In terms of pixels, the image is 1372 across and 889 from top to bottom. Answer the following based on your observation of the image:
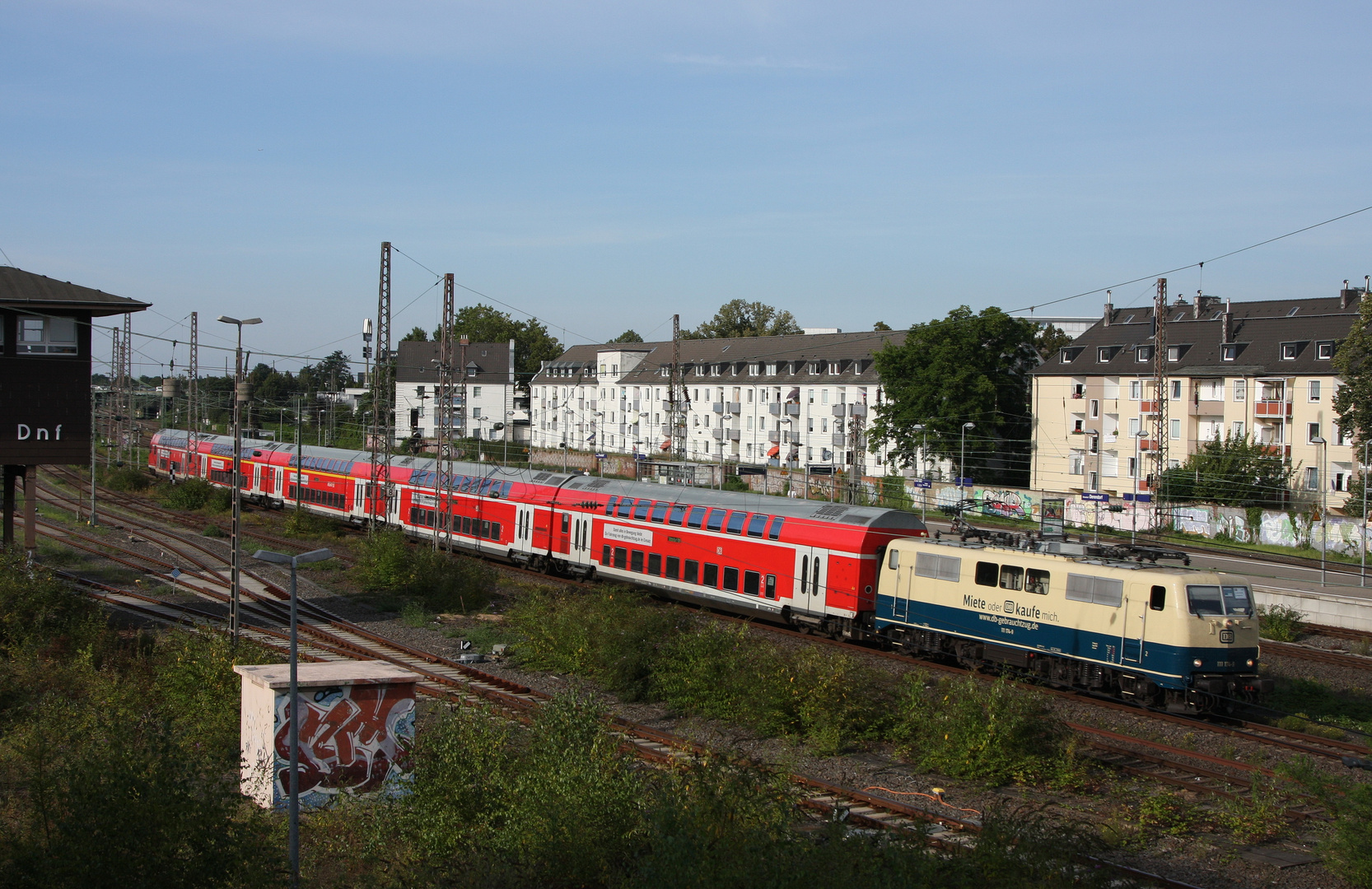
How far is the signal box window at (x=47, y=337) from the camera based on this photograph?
25.8 metres

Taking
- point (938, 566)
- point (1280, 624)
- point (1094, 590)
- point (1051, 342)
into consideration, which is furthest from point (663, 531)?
point (1051, 342)

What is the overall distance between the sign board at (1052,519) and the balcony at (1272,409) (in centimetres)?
1837

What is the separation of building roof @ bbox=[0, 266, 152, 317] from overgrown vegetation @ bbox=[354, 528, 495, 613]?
10623mm

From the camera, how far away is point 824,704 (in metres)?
17.7

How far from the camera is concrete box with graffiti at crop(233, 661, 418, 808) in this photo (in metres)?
13.3

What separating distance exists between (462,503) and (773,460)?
4476cm

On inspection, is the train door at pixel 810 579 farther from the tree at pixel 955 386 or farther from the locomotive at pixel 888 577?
the tree at pixel 955 386

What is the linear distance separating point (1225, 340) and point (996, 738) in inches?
2135

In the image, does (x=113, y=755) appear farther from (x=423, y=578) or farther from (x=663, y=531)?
(x=423, y=578)

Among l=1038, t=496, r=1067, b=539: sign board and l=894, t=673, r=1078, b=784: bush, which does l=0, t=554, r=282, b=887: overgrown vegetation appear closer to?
l=894, t=673, r=1078, b=784: bush

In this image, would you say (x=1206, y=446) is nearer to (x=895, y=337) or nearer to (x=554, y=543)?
(x=895, y=337)

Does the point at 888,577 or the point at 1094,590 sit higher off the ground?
the point at 1094,590

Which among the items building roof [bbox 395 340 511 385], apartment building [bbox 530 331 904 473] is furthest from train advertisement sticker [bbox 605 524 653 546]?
building roof [bbox 395 340 511 385]

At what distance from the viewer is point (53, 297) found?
2567cm
